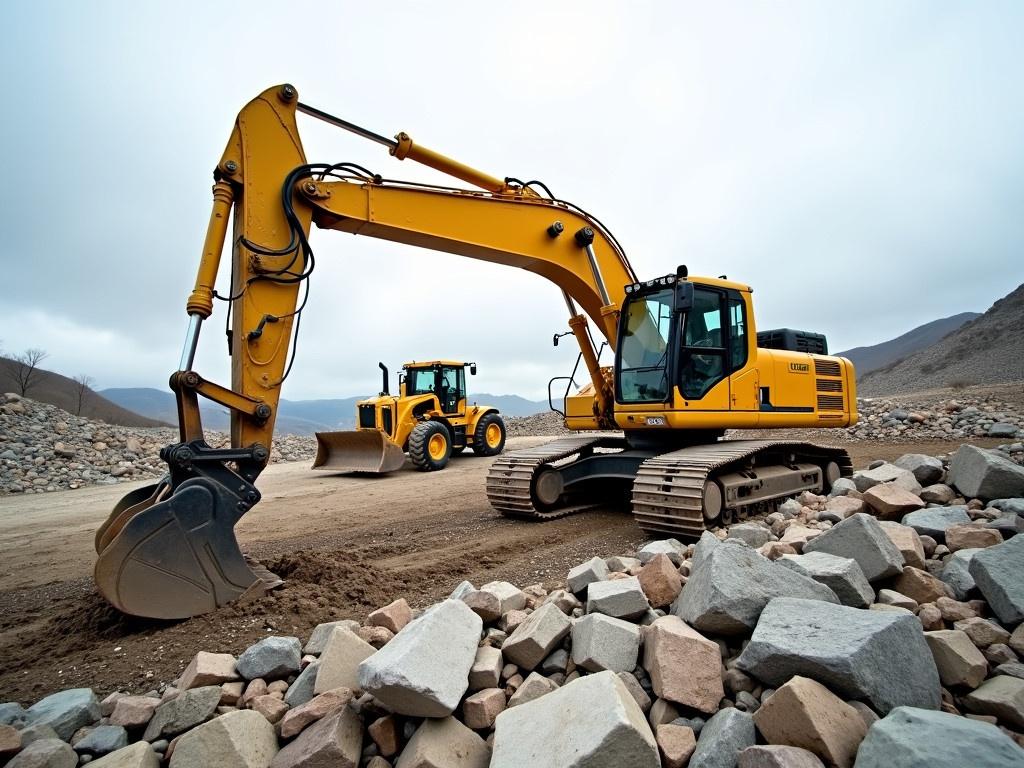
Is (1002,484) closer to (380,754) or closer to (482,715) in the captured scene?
(482,715)

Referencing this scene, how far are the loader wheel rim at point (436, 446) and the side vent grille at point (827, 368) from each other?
821cm

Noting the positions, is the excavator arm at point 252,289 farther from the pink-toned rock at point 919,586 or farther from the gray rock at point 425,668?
the pink-toned rock at point 919,586

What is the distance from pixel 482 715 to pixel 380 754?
0.44m

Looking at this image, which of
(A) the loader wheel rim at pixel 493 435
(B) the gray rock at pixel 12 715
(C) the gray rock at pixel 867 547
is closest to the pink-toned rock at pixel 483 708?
(B) the gray rock at pixel 12 715

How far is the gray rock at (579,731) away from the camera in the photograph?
191 cm

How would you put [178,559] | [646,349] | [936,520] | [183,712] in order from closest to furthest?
[183,712] → [178,559] → [936,520] → [646,349]

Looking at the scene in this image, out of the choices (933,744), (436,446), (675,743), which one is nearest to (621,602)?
(675,743)

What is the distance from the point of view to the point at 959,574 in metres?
3.21

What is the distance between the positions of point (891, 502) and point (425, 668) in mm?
4207

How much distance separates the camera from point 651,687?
2.56 meters

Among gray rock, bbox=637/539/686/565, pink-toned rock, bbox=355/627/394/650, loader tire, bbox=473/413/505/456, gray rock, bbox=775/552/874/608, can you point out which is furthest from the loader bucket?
gray rock, bbox=775/552/874/608

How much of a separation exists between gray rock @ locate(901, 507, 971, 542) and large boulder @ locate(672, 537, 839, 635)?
168 cm

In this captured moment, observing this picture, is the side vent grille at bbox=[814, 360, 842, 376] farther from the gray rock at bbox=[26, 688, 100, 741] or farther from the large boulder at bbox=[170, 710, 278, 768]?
the gray rock at bbox=[26, 688, 100, 741]

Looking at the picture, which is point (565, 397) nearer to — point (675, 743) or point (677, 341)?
point (677, 341)
